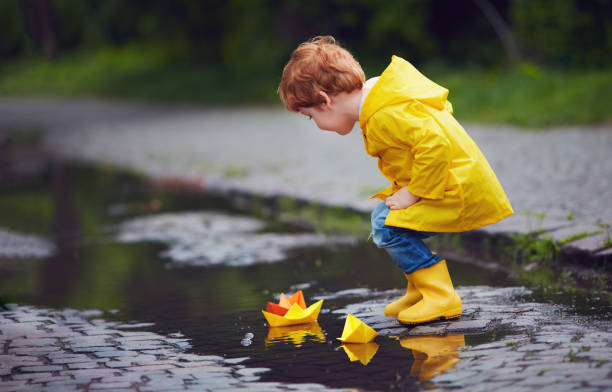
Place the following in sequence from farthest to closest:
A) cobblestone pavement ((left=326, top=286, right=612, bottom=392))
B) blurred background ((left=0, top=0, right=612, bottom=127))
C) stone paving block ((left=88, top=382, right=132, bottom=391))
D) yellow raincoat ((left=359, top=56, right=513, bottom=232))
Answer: blurred background ((left=0, top=0, right=612, bottom=127)) < yellow raincoat ((left=359, top=56, right=513, bottom=232)) < stone paving block ((left=88, top=382, right=132, bottom=391)) < cobblestone pavement ((left=326, top=286, right=612, bottom=392))

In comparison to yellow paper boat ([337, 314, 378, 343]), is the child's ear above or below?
above

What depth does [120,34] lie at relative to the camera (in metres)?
40.6

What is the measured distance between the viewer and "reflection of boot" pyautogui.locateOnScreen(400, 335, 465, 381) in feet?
10.2

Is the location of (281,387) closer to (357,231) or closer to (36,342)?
(36,342)

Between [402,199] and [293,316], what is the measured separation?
776 millimetres

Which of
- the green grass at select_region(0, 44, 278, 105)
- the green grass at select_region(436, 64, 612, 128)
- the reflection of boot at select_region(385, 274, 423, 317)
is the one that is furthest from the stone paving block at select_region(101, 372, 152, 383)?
the green grass at select_region(0, 44, 278, 105)

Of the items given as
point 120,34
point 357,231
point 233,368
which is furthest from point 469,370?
point 120,34

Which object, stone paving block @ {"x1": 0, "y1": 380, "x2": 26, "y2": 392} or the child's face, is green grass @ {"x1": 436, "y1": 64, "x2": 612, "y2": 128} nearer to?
the child's face

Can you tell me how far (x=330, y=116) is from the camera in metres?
3.86

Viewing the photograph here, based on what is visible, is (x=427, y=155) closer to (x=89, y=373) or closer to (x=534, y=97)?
(x=89, y=373)

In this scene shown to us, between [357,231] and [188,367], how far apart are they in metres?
3.51

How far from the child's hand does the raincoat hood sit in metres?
0.35

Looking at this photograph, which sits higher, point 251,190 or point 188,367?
point 251,190

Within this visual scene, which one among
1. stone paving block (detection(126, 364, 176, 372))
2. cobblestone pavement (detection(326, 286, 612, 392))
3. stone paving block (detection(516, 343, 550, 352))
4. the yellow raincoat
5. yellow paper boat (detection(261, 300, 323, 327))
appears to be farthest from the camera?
yellow paper boat (detection(261, 300, 323, 327))
